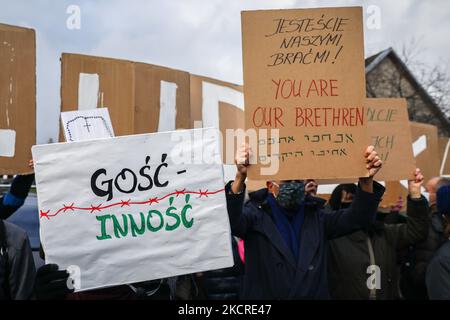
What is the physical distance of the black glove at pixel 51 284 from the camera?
7.05 ft

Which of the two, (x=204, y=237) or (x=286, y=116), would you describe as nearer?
(x=204, y=237)

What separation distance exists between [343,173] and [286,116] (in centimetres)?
41

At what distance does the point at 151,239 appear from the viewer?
235cm

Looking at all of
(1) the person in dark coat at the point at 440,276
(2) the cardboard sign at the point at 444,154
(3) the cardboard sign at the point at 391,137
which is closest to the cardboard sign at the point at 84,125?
(3) the cardboard sign at the point at 391,137

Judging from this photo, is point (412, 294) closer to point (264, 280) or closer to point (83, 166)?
point (264, 280)

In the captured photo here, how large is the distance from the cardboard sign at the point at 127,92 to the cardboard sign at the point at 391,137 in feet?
4.11

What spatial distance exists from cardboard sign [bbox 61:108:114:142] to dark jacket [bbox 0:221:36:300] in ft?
1.78

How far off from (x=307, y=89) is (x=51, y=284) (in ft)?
5.04

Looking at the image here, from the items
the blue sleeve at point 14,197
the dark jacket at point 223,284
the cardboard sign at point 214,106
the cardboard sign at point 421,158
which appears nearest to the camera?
the blue sleeve at point 14,197

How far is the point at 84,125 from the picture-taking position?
2521 millimetres

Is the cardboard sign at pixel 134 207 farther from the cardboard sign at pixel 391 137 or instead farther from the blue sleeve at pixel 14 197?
the cardboard sign at pixel 391 137

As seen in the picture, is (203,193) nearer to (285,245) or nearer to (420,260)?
(285,245)

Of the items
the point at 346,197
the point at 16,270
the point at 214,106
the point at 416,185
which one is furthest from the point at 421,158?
the point at 16,270
